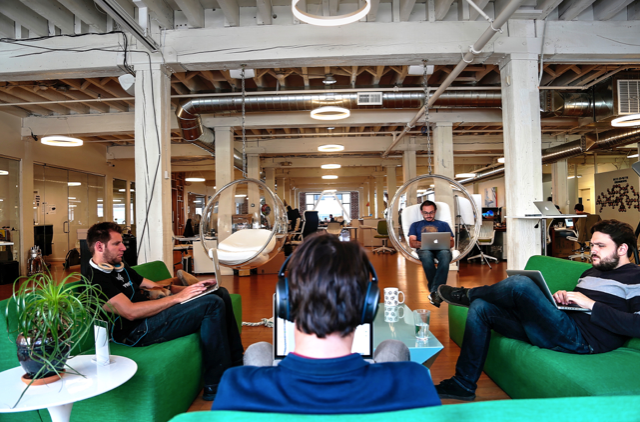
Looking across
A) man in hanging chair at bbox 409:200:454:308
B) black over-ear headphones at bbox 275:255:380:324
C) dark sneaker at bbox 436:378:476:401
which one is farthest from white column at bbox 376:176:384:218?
black over-ear headphones at bbox 275:255:380:324

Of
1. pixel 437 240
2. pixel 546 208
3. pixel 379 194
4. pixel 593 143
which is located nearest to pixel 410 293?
pixel 437 240

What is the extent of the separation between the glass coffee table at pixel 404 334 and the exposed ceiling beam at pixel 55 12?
161 inches

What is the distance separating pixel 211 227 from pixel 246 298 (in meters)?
1.12

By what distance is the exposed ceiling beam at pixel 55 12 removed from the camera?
12.7 ft

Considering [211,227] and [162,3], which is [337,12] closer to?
[162,3]

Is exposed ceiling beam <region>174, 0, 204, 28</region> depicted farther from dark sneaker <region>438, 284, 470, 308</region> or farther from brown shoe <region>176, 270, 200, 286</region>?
dark sneaker <region>438, 284, 470, 308</region>

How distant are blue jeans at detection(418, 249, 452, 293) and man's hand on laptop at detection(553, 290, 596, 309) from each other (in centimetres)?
237

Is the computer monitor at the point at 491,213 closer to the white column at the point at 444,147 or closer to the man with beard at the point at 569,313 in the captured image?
the white column at the point at 444,147

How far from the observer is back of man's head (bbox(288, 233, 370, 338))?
98 cm

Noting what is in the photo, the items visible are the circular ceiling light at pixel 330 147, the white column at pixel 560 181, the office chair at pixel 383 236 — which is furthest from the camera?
the office chair at pixel 383 236

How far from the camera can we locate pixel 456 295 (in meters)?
2.71

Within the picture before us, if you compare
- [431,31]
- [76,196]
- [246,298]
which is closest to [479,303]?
[431,31]

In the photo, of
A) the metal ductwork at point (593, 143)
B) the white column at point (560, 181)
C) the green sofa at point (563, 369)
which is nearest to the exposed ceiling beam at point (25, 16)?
the green sofa at point (563, 369)

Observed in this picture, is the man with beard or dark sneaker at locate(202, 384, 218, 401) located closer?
the man with beard
